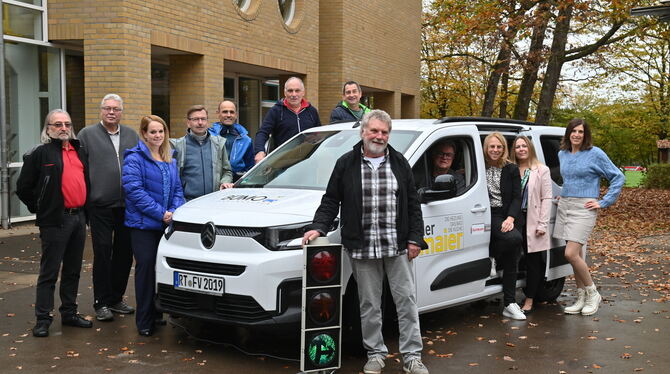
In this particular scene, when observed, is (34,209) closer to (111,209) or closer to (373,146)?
(111,209)

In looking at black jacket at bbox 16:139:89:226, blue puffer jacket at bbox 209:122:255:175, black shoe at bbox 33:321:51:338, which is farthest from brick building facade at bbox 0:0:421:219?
black shoe at bbox 33:321:51:338

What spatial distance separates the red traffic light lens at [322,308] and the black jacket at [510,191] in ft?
8.31

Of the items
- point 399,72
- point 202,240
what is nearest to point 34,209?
point 202,240

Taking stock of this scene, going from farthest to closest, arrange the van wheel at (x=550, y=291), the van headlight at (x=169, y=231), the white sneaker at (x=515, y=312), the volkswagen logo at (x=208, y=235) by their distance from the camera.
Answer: the van wheel at (x=550, y=291)
the white sneaker at (x=515, y=312)
the van headlight at (x=169, y=231)
the volkswagen logo at (x=208, y=235)

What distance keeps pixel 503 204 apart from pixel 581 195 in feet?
2.79

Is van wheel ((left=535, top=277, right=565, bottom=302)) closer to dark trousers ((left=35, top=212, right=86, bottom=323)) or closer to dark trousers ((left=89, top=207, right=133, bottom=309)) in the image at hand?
dark trousers ((left=89, top=207, right=133, bottom=309))

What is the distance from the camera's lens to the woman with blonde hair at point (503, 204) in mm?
6857

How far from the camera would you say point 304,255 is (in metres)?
4.91

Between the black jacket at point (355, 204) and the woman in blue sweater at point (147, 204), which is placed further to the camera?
Result: the woman in blue sweater at point (147, 204)

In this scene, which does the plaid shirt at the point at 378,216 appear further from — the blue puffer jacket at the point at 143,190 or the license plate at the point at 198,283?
the blue puffer jacket at the point at 143,190

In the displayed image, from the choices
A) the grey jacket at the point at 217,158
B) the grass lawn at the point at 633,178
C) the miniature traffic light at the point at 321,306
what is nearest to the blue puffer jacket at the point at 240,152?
the grey jacket at the point at 217,158

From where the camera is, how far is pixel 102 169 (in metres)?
6.72

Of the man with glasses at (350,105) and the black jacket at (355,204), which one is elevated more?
the man with glasses at (350,105)

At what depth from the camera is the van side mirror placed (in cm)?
600
